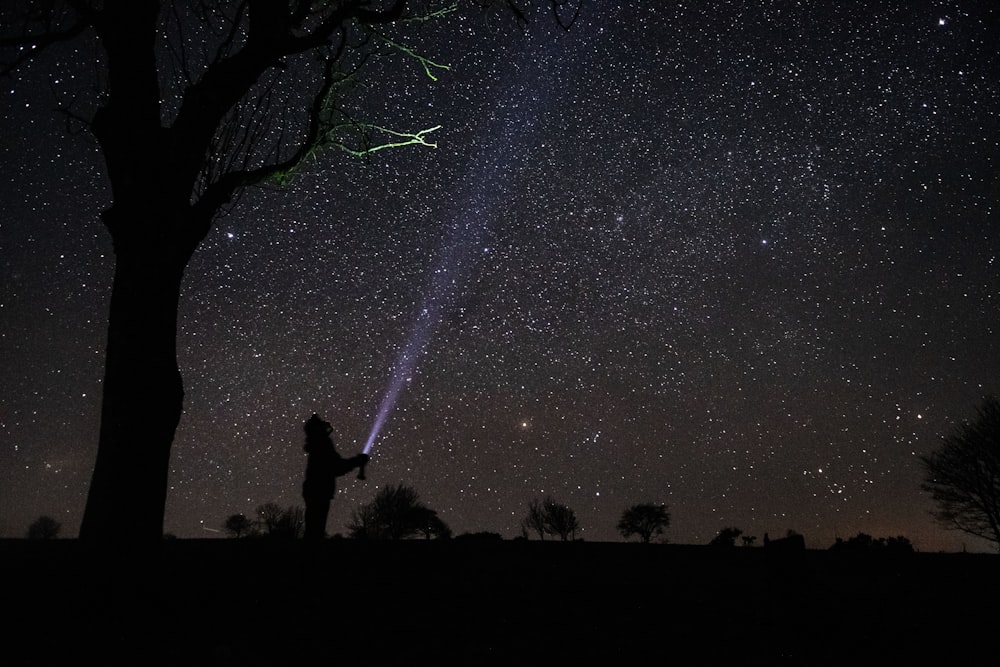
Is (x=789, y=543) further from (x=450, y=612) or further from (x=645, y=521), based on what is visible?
(x=645, y=521)

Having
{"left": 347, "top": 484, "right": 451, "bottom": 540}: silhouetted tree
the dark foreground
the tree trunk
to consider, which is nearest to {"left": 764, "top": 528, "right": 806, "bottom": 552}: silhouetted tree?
the dark foreground

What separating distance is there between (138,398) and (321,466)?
481 centimetres

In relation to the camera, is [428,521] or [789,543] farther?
[428,521]

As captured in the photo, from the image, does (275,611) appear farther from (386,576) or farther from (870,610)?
(870,610)

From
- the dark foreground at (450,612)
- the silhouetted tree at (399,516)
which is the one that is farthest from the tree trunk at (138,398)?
the silhouetted tree at (399,516)

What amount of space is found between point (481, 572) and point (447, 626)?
8.83 feet

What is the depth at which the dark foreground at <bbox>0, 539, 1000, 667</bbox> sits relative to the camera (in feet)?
12.5

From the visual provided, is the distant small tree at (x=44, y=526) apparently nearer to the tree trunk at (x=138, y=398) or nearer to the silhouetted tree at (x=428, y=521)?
the silhouetted tree at (x=428, y=521)

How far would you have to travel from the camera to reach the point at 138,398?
14.7ft

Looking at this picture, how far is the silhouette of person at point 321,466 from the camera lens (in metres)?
8.83

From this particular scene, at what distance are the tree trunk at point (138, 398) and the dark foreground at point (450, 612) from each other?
286mm

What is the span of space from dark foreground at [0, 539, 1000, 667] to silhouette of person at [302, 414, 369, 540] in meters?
0.66

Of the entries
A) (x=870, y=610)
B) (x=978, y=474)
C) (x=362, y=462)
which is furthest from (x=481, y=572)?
(x=978, y=474)

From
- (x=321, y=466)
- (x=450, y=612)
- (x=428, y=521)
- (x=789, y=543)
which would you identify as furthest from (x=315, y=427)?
(x=428, y=521)
